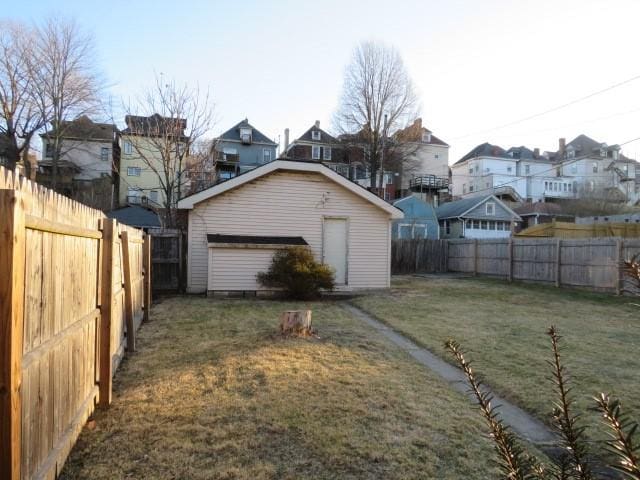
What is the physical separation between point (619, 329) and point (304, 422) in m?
8.06

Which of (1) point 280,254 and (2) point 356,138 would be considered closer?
(1) point 280,254

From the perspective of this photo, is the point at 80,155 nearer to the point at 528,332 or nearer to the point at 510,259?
the point at 510,259

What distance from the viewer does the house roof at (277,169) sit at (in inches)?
547

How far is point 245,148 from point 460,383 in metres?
44.6

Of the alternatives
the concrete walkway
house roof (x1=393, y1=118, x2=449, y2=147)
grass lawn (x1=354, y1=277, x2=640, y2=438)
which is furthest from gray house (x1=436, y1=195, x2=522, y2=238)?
the concrete walkway

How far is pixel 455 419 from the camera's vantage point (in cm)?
422

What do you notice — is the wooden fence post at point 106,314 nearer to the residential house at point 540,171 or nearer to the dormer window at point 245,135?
the dormer window at point 245,135

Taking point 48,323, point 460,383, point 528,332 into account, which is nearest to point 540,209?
point 528,332

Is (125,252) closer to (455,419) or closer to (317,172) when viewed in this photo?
(455,419)

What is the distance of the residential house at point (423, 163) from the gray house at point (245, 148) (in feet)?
45.8

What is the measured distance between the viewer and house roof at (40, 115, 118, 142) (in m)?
32.3

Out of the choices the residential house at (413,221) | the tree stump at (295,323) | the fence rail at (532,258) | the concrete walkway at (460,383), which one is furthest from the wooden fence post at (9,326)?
the residential house at (413,221)

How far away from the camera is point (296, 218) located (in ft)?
49.2

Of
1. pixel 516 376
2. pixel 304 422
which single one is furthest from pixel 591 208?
pixel 304 422
